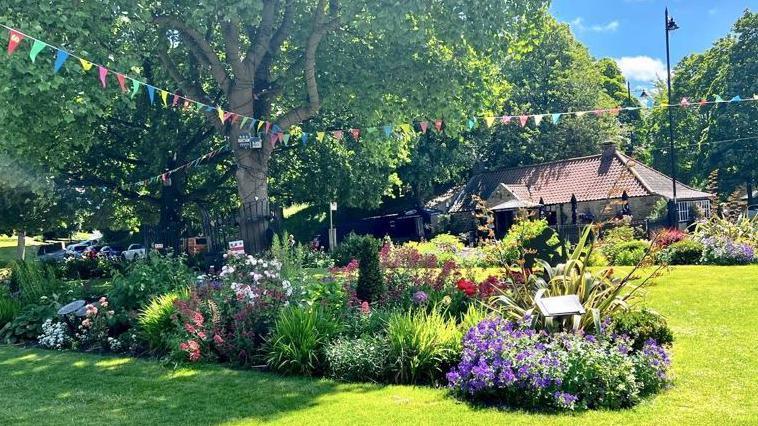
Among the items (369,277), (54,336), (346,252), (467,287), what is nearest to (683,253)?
(346,252)

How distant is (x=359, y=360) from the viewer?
6559 mm

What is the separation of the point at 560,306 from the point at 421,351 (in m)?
1.52

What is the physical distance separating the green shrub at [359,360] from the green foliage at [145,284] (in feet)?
13.4

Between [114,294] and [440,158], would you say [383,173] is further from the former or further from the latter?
[114,294]

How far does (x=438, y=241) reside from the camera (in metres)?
21.0

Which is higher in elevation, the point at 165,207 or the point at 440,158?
the point at 440,158

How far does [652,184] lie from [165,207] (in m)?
23.7

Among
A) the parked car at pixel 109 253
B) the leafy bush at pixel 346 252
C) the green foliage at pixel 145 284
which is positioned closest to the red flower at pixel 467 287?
the green foliage at pixel 145 284

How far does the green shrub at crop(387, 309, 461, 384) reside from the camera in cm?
630

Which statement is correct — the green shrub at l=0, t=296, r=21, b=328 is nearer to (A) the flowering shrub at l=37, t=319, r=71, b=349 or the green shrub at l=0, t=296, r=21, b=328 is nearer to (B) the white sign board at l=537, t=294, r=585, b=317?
(A) the flowering shrub at l=37, t=319, r=71, b=349

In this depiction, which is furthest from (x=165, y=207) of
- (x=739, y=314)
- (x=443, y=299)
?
(x=739, y=314)

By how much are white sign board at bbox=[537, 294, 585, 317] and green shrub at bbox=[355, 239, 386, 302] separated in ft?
8.66

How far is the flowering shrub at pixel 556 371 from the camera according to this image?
5.26m

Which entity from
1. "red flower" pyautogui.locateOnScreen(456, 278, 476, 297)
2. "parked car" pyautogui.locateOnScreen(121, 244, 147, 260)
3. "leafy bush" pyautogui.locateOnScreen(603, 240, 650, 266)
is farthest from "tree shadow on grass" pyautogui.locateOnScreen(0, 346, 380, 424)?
"leafy bush" pyautogui.locateOnScreen(603, 240, 650, 266)
